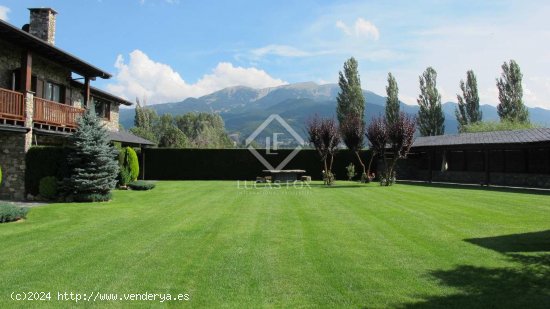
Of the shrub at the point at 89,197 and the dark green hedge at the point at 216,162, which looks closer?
the shrub at the point at 89,197

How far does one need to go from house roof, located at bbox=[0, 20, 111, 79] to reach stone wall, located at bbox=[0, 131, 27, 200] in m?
3.27

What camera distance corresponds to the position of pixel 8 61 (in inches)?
647

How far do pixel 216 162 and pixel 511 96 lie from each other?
32.7 meters

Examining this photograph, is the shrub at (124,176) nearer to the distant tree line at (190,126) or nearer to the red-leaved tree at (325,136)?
the red-leaved tree at (325,136)

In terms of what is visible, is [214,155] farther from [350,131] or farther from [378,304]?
[378,304]

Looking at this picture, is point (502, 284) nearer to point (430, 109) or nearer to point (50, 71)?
point (50, 71)

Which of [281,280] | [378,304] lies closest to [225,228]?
[281,280]

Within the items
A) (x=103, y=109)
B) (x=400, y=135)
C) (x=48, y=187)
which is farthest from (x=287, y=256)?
(x=103, y=109)

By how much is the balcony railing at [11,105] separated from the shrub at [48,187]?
230 cm

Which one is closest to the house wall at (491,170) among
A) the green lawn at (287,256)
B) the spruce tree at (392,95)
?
the green lawn at (287,256)

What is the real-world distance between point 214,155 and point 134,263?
916 inches

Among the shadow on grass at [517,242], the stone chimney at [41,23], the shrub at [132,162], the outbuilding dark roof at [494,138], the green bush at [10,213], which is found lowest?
the shadow on grass at [517,242]

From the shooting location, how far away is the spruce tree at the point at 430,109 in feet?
153

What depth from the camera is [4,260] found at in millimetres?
6637
